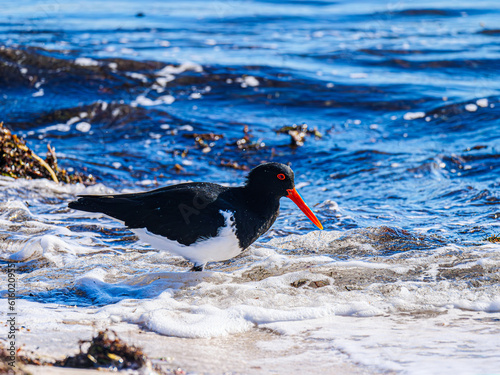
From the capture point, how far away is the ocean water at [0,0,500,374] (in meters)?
4.31

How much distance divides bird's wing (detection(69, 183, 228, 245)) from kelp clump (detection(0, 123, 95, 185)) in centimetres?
320

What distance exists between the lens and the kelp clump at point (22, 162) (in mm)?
8180

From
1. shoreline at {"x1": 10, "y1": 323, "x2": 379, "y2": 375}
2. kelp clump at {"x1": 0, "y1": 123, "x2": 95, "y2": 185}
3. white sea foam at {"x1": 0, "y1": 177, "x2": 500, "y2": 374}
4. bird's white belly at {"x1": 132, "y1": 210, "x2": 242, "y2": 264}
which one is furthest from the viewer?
kelp clump at {"x1": 0, "y1": 123, "x2": 95, "y2": 185}

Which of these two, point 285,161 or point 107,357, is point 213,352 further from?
point 285,161

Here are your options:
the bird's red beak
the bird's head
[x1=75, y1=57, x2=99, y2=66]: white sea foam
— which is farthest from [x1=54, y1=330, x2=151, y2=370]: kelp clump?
[x1=75, y1=57, x2=99, y2=66]: white sea foam

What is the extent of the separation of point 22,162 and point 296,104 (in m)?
6.33

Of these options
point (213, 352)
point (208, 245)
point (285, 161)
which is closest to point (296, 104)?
point (285, 161)

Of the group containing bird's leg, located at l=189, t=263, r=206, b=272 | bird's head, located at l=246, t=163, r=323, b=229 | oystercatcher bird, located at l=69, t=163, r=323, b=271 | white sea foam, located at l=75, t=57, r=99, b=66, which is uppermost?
white sea foam, located at l=75, t=57, r=99, b=66

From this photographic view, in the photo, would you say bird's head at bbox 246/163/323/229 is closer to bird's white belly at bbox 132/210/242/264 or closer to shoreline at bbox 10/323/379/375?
bird's white belly at bbox 132/210/242/264

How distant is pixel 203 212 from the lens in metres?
5.11

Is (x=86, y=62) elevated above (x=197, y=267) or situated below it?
above

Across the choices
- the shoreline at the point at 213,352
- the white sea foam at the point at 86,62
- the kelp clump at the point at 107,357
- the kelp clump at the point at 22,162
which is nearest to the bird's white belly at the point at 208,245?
the shoreline at the point at 213,352

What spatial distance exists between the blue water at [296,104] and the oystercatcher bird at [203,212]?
158 centimetres

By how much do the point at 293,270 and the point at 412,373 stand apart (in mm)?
2188
